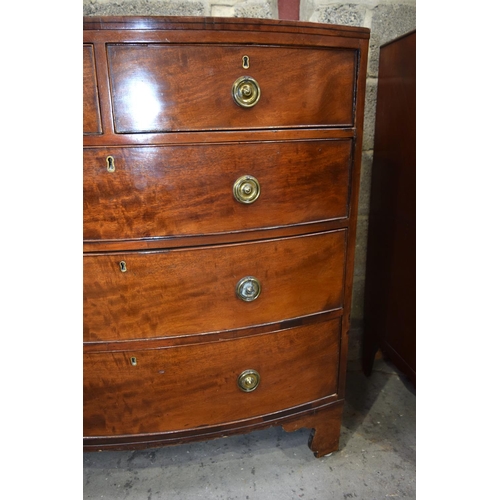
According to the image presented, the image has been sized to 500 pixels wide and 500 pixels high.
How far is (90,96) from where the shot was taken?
925mm

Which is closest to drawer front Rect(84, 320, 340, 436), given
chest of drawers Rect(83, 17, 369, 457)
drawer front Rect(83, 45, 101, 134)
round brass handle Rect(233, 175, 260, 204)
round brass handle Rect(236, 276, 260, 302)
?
chest of drawers Rect(83, 17, 369, 457)

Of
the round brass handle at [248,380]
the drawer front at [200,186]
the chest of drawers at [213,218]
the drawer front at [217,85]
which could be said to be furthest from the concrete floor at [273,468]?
the drawer front at [217,85]

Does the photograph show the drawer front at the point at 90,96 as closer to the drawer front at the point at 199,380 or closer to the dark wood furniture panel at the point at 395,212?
the drawer front at the point at 199,380

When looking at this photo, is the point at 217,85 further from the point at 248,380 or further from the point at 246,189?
the point at 248,380

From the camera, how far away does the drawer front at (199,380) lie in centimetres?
113

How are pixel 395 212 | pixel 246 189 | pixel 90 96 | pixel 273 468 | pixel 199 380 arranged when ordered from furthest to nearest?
pixel 395 212 → pixel 273 468 → pixel 199 380 → pixel 246 189 → pixel 90 96

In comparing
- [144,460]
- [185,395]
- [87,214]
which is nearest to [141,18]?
[87,214]

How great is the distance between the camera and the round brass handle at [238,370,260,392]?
120 centimetres

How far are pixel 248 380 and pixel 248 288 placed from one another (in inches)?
10.9

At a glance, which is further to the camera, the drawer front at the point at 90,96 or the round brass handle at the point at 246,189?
the round brass handle at the point at 246,189

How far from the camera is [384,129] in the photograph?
5.24ft

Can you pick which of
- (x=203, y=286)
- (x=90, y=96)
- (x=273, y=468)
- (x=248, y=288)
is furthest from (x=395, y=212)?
(x=90, y=96)
